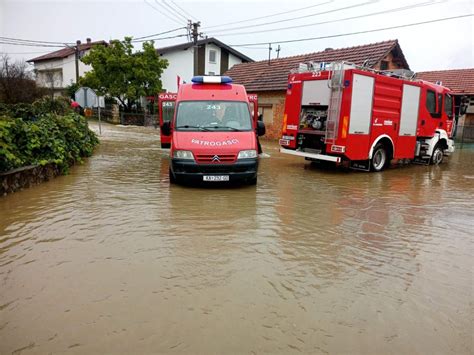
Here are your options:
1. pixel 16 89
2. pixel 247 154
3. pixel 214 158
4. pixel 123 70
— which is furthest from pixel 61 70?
pixel 247 154

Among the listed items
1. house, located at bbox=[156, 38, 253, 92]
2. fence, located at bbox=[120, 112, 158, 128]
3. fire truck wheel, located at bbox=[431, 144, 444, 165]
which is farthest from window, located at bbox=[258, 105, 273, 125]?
house, located at bbox=[156, 38, 253, 92]

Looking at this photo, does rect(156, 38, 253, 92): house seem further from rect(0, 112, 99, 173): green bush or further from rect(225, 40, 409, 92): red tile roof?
rect(0, 112, 99, 173): green bush

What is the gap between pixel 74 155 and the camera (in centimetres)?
1120

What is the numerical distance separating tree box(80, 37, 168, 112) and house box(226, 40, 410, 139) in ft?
30.9

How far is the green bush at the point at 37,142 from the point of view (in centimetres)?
714

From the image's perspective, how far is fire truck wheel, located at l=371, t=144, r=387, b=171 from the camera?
11.4 metres

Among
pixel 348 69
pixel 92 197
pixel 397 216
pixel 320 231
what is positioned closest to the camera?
pixel 320 231

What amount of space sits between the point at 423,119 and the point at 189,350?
12.0m

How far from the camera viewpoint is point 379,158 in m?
11.7

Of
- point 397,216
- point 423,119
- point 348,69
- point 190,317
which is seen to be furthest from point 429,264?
point 423,119

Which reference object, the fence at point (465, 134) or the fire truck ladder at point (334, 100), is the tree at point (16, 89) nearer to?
the fire truck ladder at point (334, 100)

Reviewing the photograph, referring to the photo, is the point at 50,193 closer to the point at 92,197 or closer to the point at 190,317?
the point at 92,197

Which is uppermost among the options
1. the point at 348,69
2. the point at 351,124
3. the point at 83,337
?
the point at 348,69

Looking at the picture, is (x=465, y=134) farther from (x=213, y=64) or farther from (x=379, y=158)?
(x=213, y=64)
